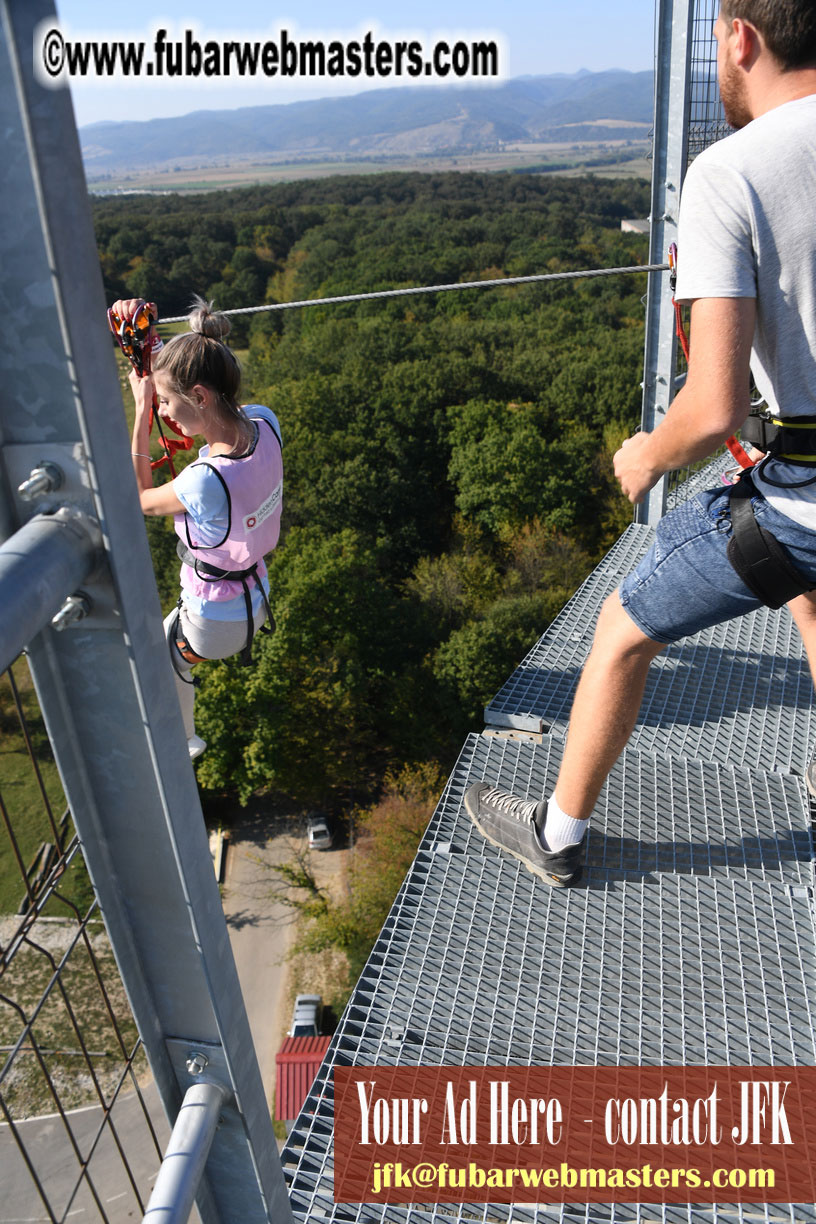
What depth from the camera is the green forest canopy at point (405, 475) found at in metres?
22.9

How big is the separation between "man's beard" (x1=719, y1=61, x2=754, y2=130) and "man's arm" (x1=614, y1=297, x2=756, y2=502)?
1.82 ft

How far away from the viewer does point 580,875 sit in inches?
151

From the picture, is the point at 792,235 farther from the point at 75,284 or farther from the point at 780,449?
the point at 75,284

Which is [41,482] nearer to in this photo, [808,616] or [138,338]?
[138,338]

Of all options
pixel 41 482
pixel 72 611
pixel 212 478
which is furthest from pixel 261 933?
pixel 41 482

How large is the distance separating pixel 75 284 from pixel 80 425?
165 mm

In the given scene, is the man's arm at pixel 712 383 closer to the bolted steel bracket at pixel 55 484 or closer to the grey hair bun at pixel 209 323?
the grey hair bun at pixel 209 323

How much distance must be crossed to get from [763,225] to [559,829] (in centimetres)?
225

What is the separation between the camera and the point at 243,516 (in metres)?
3.07

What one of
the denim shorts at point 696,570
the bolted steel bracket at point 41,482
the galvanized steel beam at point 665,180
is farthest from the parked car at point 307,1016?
the bolted steel bracket at point 41,482

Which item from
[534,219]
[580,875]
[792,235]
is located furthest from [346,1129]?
[534,219]

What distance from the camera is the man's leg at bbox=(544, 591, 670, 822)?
303 centimetres

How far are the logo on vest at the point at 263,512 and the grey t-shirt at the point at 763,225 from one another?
1.43 metres

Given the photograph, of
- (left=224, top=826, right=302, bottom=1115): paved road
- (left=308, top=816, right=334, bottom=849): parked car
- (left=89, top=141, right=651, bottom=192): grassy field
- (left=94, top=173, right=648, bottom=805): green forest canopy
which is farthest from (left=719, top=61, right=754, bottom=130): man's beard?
(left=89, top=141, right=651, bottom=192): grassy field
